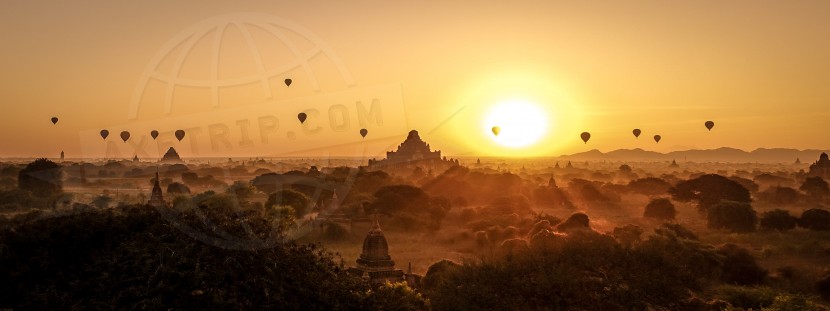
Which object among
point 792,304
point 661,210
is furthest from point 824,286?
point 661,210

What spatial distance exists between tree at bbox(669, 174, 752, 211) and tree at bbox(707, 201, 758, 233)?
832 cm

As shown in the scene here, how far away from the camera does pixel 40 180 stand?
72438 mm

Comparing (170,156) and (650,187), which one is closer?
(650,187)

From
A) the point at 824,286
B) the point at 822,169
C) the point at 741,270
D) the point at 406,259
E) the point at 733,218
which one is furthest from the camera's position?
the point at 822,169

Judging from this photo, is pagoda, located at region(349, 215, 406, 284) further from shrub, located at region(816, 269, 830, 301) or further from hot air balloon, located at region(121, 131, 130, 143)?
hot air balloon, located at region(121, 131, 130, 143)

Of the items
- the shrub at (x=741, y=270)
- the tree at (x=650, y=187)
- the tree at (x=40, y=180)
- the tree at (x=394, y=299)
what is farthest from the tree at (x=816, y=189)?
the tree at (x=40, y=180)

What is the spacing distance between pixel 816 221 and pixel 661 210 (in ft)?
40.5

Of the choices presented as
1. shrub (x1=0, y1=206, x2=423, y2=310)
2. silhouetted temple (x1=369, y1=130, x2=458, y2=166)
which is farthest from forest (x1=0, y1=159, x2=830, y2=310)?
silhouetted temple (x1=369, y1=130, x2=458, y2=166)

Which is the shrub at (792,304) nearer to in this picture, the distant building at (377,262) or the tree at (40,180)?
the distant building at (377,262)

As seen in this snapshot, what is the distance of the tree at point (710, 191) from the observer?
2180 inches

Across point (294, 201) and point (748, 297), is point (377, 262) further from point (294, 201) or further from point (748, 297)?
point (294, 201)

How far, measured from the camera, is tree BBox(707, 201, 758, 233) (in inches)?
1699

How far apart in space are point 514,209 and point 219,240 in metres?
42.4

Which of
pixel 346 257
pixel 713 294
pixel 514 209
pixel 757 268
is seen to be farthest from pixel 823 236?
pixel 346 257
